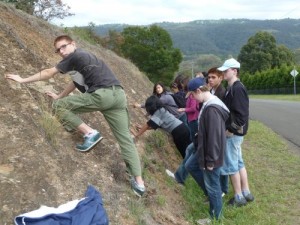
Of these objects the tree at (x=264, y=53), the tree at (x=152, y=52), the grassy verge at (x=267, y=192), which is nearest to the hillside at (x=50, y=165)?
the grassy verge at (x=267, y=192)

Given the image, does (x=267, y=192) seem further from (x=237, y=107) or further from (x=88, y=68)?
(x=88, y=68)

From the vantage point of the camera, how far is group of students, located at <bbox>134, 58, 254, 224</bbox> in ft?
17.6

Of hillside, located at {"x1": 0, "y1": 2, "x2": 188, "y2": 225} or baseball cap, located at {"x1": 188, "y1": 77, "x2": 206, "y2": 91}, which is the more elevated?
baseball cap, located at {"x1": 188, "y1": 77, "x2": 206, "y2": 91}

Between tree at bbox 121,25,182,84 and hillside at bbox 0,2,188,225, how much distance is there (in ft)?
201

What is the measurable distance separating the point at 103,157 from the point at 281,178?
392 cm

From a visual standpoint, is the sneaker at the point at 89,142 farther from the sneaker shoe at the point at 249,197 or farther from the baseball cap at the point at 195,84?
the sneaker shoe at the point at 249,197

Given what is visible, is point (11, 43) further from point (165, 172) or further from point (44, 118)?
point (165, 172)

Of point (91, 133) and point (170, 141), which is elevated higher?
point (91, 133)

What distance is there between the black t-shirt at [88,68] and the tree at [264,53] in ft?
286

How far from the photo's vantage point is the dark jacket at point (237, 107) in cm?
593

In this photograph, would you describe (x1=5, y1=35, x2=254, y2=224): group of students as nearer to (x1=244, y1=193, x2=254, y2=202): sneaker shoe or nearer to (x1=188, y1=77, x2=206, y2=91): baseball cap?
(x1=188, y1=77, x2=206, y2=91): baseball cap

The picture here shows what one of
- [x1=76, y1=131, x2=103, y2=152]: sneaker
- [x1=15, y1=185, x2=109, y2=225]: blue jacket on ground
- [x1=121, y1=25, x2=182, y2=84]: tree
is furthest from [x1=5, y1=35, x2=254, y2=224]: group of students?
[x1=121, y1=25, x2=182, y2=84]: tree

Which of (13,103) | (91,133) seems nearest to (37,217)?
(91,133)

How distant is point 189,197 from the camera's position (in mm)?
6508
